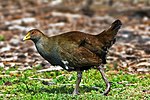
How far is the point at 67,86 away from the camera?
10.7 meters

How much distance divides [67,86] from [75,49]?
1.39 metres

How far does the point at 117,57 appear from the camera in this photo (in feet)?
47.3

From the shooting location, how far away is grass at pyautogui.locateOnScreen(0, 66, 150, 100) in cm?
941

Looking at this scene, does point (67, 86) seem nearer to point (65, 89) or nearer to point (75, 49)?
point (65, 89)

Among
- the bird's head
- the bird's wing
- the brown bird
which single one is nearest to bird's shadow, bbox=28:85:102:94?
the brown bird

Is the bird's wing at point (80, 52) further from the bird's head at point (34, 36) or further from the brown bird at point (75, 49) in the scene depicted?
the bird's head at point (34, 36)

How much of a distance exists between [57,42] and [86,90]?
1.17 meters

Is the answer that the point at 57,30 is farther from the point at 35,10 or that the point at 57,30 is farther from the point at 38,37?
the point at 38,37

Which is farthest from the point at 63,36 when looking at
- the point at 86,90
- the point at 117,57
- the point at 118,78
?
the point at 117,57

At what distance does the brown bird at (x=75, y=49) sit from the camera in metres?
9.48

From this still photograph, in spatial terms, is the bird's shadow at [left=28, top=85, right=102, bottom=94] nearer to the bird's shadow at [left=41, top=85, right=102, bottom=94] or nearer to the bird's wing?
the bird's shadow at [left=41, top=85, right=102, bottom=94]

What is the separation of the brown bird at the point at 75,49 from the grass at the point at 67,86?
1.33 ft

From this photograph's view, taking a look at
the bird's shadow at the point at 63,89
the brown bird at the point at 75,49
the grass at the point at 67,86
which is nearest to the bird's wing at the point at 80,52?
the brown bird at the point at 75,49

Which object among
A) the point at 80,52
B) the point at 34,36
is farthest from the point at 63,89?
the point at 34,36
